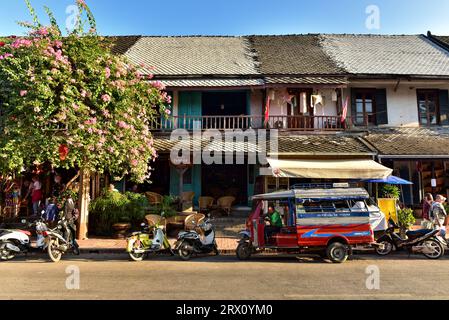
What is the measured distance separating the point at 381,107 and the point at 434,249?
29.6 ft

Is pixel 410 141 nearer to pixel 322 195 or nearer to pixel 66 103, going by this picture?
pixel 322 195

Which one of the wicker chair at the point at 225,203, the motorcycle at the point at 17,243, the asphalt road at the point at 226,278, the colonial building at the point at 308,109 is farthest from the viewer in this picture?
the wicker chair at the point at 225,203

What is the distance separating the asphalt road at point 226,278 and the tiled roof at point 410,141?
5560 mm

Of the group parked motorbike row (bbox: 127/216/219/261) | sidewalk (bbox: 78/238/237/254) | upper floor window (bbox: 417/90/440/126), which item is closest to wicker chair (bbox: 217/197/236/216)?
sidewalk (bbox: 78/238/237/254)

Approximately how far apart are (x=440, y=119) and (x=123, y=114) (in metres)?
15.1

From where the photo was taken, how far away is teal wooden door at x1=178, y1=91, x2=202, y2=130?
15945 millimetres

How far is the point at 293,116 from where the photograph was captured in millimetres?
15180

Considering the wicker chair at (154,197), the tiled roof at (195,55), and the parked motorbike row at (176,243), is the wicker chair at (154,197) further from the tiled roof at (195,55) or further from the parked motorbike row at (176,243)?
the tiled roof at (195,55)

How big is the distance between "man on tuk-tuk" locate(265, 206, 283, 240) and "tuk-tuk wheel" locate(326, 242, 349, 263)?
1.40 m

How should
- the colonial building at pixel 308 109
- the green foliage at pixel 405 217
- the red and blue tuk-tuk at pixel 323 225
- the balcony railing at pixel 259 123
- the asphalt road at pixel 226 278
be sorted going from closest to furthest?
the asphalt road at pixel 226 278 < the red and blue tuk-tuk at pixel 323 225 < the green foliage at pixel 405 217 < the colonial building at pixel 308 109 < the balcony railing at pixel 259 123

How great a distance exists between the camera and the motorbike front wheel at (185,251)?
8898 mm

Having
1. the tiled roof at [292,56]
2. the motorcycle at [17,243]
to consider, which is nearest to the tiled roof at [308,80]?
the tiled roof at [292,56]

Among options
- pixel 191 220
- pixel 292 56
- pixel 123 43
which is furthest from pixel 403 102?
pixel 123 43

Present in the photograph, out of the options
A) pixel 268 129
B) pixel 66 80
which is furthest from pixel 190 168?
pixel 66 80
